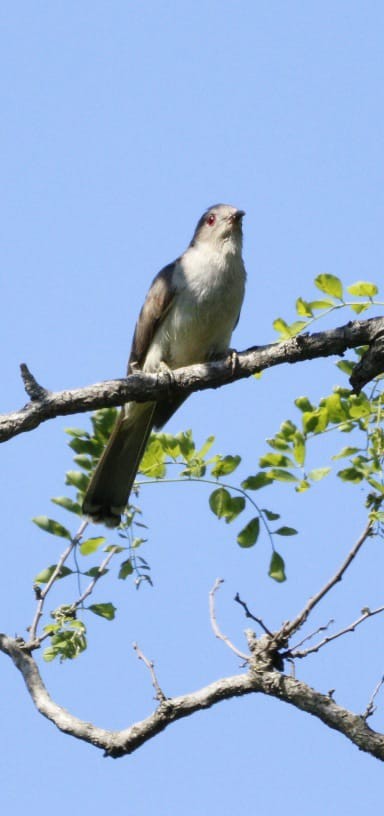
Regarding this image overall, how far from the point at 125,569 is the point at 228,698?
3.26 feet

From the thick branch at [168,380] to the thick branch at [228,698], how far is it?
127 cm

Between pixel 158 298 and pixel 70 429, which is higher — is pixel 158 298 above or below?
above

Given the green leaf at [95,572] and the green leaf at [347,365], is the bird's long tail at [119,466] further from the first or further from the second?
the green leaf at [347,365]

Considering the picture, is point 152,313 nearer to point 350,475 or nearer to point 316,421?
point 316,421

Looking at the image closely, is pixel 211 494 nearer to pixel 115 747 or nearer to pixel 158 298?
pixel 115 747

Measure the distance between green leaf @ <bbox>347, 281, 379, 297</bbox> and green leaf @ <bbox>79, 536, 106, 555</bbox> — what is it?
1.67 metres

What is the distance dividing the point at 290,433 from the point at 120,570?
3.71 feet

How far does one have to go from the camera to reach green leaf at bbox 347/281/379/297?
4.51m

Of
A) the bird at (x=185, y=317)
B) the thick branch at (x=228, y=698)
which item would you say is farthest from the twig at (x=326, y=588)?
the bird at (x=185, y=317)

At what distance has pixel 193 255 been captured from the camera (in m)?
7.23

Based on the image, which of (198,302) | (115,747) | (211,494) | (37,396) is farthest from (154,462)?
(198,302)

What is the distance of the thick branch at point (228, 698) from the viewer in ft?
14.0

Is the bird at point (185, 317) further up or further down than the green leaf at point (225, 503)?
further up

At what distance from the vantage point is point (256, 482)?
495 cm
